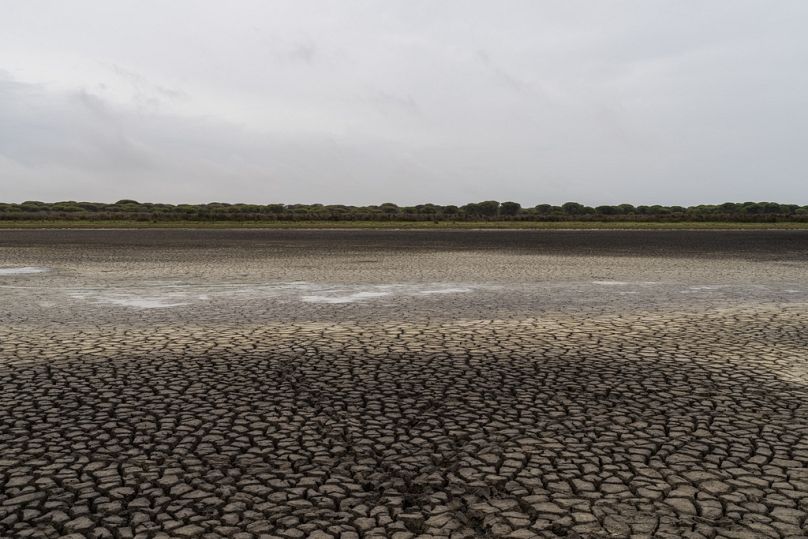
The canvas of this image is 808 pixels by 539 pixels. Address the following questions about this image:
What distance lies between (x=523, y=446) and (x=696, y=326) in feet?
22.1

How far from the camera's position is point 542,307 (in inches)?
522

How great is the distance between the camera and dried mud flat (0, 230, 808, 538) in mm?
4273

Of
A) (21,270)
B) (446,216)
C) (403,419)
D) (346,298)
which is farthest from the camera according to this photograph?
(446,216)

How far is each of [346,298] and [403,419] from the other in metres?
8.56

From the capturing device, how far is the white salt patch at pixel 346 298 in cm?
1411

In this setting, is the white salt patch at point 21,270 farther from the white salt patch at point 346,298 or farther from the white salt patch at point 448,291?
the white salt patch at point 448,291

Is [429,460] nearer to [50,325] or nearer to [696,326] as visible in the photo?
[696,326]

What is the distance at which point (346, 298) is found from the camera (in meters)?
14.6

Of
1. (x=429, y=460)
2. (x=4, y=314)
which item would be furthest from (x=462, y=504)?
(x=4, y=314)

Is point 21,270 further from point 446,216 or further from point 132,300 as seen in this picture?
point 446,216

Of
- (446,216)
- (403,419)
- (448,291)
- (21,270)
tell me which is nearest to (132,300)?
(448,291)

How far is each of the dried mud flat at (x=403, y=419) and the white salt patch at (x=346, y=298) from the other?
0.63 m

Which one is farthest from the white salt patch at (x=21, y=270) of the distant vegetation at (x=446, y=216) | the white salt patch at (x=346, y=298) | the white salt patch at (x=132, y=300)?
the distant vegetation at (x=446, y=216)

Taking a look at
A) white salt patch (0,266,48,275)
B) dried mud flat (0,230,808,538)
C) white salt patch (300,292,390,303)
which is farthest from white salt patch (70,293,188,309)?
white salt patch (0,266,48,275)
